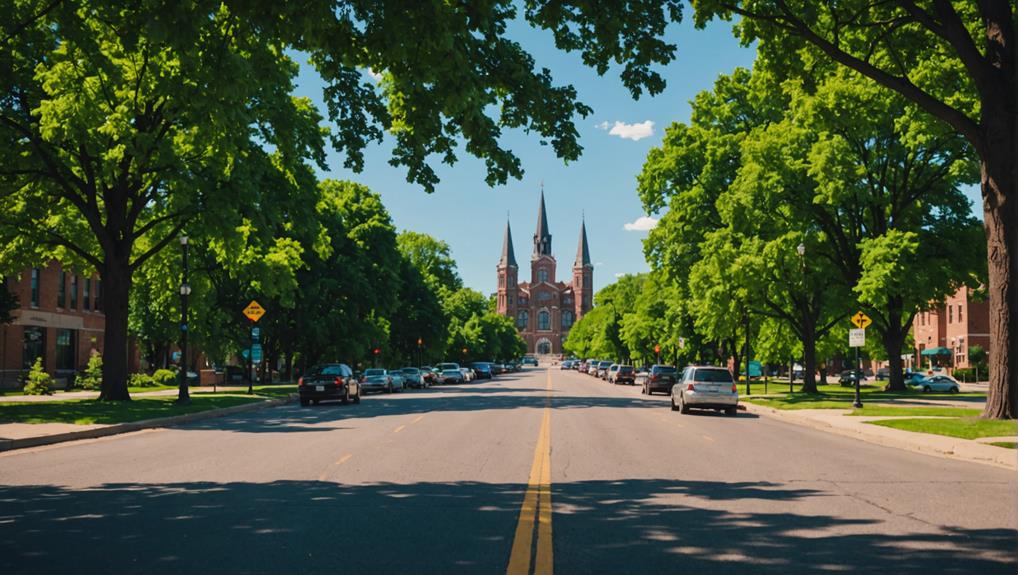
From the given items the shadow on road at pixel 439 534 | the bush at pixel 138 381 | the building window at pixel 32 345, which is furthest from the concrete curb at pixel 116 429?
the bush at pixel 138 381

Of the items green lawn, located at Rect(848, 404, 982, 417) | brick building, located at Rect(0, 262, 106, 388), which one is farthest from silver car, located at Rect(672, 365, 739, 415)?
brick building, located at Rect(0, 262, 106, 388)

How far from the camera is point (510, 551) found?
6.56m

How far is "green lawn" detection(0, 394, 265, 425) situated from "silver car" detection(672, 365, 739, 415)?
1511 cm

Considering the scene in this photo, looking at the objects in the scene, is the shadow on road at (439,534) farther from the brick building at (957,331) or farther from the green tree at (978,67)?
the brick building at (957,331)

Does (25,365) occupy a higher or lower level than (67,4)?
lower

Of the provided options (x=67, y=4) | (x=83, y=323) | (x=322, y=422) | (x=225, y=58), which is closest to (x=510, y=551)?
(x=225, y=58)

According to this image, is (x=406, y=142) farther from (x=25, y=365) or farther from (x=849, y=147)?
(x=25, y=365)

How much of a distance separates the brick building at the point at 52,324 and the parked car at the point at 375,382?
1522 centimetres

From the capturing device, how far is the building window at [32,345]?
4272 cm

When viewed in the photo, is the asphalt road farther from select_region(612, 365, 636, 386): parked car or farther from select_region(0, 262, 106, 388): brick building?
select_region(612, 365, 636, 386): parked car

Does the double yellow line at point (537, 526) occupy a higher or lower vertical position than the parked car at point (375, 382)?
higher

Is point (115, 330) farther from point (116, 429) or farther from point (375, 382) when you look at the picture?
point (375, 382)

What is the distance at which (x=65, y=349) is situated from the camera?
1853 inches

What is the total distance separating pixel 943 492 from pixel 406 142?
8618 mm
